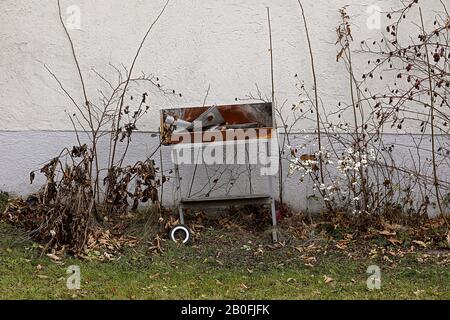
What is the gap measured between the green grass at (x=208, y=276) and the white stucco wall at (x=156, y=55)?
1.52m

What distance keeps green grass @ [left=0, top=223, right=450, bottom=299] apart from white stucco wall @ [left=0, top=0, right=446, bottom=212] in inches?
60.0

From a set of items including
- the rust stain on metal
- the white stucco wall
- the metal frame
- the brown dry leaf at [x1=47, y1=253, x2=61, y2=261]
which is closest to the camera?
the brown dry leaf at [x1=47, y1=253, x2=61, y2=261]

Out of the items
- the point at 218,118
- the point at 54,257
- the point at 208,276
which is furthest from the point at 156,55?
the point at 208,276

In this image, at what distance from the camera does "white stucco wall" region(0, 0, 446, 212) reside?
28.6ft

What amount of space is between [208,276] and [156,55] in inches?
112

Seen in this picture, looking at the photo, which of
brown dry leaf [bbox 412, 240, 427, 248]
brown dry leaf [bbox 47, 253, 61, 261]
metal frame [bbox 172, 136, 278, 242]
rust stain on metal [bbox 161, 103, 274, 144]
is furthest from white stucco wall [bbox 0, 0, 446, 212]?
brown dry leaf [bbox 47, 253, 61, 261]

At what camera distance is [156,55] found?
28.8 feet

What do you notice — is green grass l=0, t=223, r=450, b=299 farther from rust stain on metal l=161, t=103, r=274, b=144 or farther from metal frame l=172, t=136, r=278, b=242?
rust stain on metal l=161, t=103, r=274, b=144

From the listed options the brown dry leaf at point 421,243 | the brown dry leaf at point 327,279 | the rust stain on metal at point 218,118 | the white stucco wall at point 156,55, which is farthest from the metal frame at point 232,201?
the brown dry leaf at point 421,243

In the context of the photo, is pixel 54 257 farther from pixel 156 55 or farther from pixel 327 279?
pixel 156 55

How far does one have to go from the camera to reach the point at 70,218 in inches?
295

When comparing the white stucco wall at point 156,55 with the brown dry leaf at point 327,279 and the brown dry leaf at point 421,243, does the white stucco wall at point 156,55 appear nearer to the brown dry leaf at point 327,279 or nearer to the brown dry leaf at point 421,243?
the brown dry leaf at point 421,243

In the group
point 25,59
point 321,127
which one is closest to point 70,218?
point 25,59
